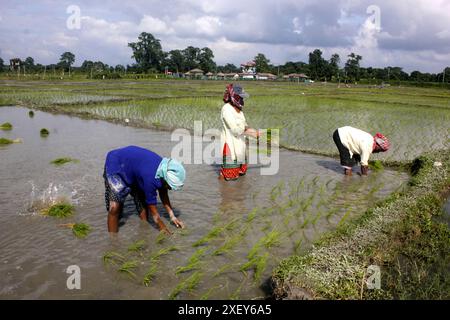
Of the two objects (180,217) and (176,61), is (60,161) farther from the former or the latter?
(176,61)

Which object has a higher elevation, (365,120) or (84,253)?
(365,120)

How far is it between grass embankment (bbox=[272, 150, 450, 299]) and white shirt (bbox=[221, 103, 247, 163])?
7.11 feet

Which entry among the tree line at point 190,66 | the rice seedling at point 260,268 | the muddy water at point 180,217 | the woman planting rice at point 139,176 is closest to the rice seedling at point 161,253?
the muddy water at point 180,217

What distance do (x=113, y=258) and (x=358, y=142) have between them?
408 cm

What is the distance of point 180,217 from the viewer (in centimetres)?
432

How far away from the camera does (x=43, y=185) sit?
5.41 meters

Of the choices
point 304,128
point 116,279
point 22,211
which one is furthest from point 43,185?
point 304,128

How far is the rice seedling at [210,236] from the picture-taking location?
143 inches

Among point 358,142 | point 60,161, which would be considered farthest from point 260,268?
point 60,161

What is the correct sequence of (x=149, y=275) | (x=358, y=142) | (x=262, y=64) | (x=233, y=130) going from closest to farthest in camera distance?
(x=149, y=275) → (x=233, y=130) → (x=358, y=142) → (x=262, y=64)

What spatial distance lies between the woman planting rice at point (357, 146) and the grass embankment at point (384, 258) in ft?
3.64

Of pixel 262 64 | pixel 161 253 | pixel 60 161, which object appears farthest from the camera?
pixel 262 64

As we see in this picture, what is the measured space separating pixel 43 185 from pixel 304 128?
289 inches

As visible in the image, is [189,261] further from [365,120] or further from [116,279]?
[365,120]
